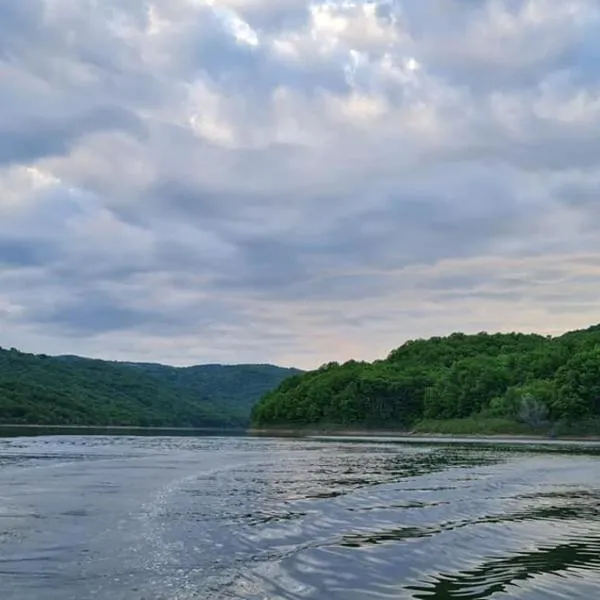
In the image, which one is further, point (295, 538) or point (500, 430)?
point (500, 430)

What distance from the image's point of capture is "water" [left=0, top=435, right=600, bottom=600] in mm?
14352

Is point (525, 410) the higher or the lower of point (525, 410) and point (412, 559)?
the higher

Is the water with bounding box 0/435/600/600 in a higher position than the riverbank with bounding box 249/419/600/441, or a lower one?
lower

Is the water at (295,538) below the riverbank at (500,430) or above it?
below

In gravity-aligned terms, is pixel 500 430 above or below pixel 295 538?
above

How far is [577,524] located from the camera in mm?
22391

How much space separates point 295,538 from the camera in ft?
64.4

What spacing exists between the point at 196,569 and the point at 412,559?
14.8 feet

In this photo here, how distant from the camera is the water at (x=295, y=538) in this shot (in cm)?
1435

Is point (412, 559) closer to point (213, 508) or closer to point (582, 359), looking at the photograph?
point (213, 508)

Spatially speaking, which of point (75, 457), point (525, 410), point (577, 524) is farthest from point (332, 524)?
point (525, 410)

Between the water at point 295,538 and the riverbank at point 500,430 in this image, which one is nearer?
the water at point 295,538

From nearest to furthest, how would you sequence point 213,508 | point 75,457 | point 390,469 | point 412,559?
point 412,559 < point 213,508 < point 390,469 < point 75,457

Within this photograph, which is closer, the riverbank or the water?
the water
